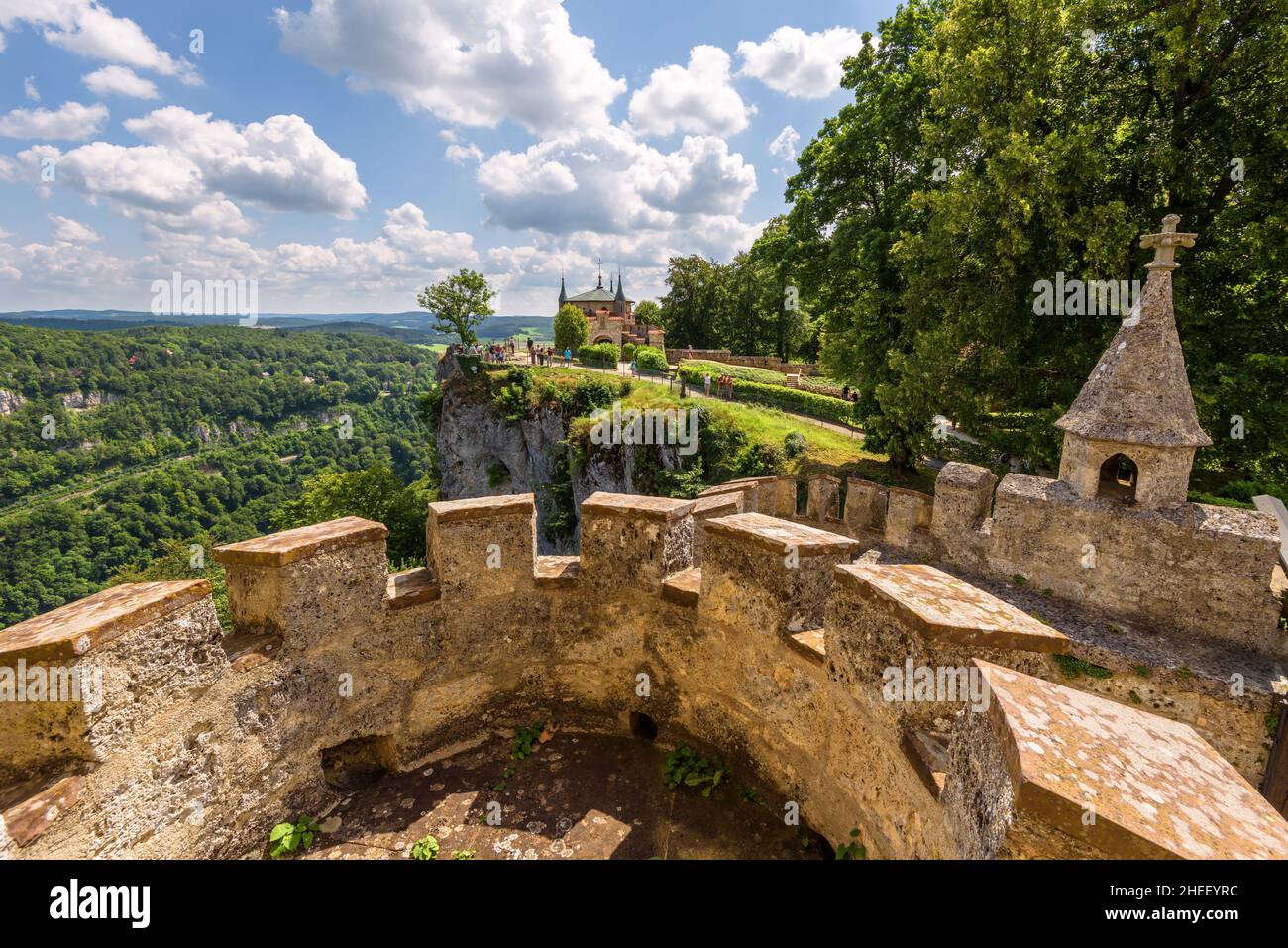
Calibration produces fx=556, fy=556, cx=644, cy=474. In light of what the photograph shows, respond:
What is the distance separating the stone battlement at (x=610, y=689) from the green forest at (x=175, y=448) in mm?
31131

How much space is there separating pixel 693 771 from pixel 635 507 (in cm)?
247

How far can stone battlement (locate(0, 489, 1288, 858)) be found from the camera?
2.23m

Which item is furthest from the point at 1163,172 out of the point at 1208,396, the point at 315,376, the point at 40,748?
the point at 315,376

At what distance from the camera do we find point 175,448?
107 m

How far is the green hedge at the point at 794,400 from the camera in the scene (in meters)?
27.1

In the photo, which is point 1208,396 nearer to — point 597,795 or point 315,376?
point 597,795

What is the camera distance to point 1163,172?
10.8 m

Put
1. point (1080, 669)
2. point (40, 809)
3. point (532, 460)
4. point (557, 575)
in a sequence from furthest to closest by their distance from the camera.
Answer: point (532, 460), point (1080, 669), point (557, 575), point (40, 809)

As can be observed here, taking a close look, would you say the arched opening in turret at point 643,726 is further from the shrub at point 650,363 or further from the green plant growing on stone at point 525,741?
the shrub at point 650,363

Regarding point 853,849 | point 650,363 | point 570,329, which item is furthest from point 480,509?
point 570,329

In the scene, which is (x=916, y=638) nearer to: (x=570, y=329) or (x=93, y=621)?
(x=93, y=621)

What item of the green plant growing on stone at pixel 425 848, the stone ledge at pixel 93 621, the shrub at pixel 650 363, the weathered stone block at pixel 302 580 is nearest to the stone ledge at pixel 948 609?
the green plant growing on stone at pixel 425 848

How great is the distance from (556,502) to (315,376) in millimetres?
134076

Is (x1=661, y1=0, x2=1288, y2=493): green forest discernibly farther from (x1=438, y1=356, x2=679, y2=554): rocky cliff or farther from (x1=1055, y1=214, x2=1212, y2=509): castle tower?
(x1=438, y1=356, x2=679, y2=554): rocky cliff
